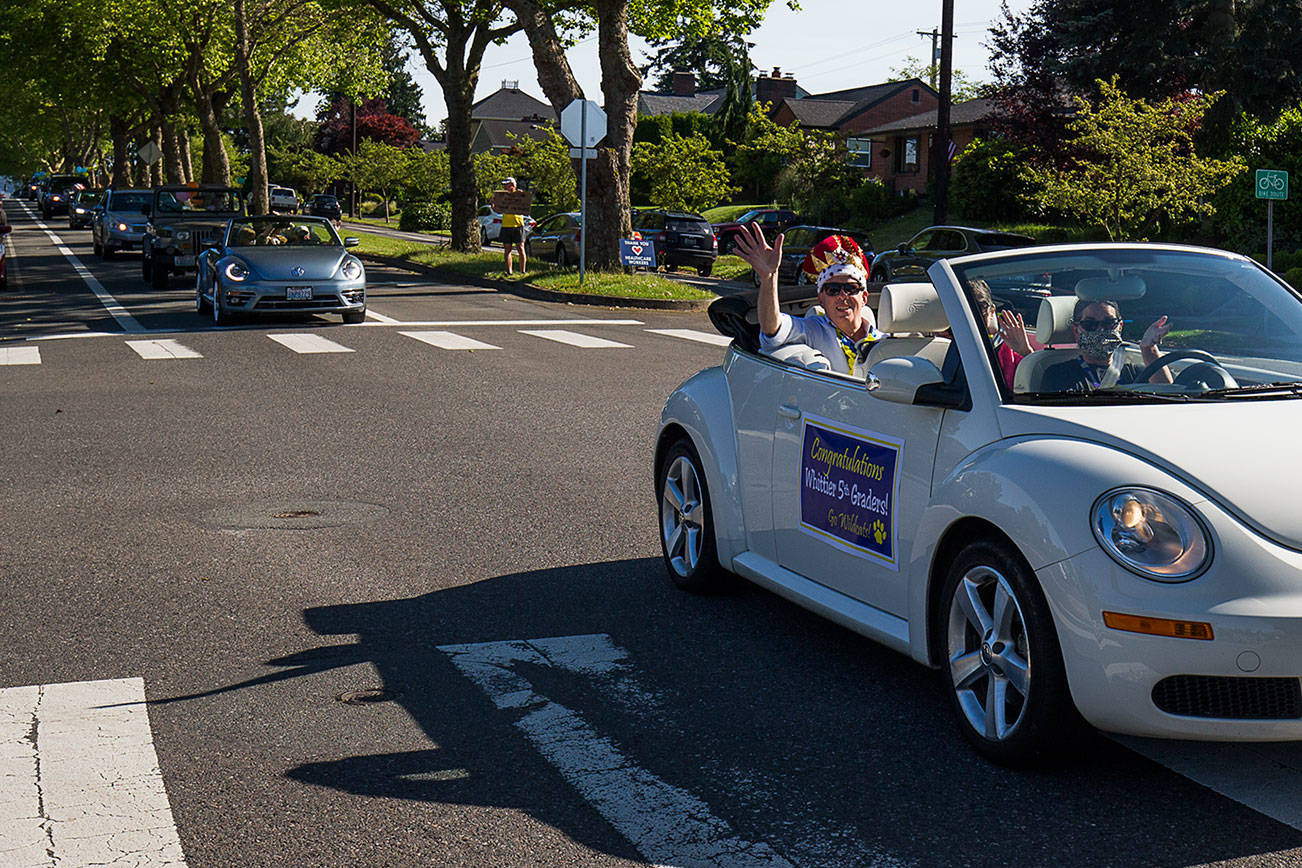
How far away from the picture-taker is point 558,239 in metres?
34.1

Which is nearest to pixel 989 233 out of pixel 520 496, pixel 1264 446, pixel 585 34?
pixel 585 34

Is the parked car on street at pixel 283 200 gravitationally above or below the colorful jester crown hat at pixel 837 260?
above

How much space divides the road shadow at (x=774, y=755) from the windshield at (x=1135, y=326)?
113cm

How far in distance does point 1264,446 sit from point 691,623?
2546 millimetres

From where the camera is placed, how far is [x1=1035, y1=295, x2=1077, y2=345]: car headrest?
193 inches

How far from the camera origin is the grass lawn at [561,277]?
2503 cm

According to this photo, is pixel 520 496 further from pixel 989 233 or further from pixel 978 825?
pixel 989 233

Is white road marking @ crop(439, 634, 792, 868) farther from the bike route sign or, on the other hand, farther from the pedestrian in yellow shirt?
the pedestrian in yellow shirt

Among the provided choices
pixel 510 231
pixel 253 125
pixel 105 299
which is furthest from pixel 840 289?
pixel 253 125

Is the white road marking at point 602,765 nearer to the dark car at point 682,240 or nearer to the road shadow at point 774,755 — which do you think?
the road shadow at point 774,755

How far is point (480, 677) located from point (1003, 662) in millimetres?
1911

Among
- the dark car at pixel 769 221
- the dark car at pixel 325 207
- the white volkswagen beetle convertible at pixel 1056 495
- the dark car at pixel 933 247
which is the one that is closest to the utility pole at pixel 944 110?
the dark car at pixel 933 247

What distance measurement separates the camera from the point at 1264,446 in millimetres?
4145

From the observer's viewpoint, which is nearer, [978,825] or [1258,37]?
[978,825]
